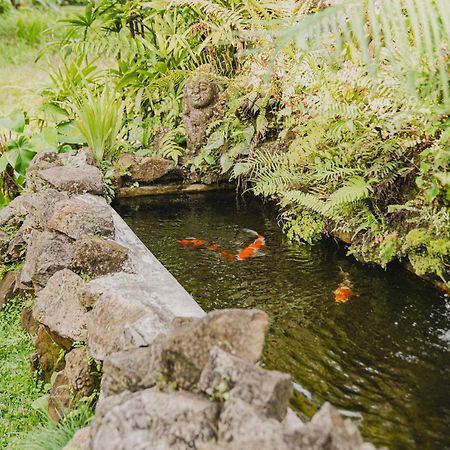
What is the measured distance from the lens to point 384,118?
175 inches

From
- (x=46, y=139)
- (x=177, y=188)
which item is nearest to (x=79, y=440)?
(x=177, y=188)

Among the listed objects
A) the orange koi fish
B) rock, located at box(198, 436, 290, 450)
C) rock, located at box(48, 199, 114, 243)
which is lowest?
the orange koi fish

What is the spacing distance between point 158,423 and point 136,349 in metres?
0.52

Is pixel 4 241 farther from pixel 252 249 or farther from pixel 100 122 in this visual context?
pixel 100 122

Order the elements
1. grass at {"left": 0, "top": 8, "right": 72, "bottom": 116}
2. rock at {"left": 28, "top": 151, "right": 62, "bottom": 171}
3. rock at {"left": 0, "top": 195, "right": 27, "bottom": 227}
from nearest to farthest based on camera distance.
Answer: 1. rock at {"left": 0, "top": 195, "right": 27, "bottom": 227}
2. rock at {"left": 28, "top": 151, "right": 62, "bottom": 171}
3. grass at {"left": 0, "top": 8, "right": 72, "bottom": 116}

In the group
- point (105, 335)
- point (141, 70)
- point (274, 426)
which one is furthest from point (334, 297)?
point (141, 70)

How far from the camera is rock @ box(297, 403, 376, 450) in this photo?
4.94 feet

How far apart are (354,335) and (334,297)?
0.56 metres

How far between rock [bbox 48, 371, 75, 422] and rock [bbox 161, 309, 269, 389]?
1165 mm

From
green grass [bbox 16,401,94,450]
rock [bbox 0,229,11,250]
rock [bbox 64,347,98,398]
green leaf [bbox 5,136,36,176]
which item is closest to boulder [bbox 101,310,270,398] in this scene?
green grass [bbox 16,401,94,450]

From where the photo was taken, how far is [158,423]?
1.84 metres

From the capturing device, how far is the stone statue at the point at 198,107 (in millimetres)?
6840

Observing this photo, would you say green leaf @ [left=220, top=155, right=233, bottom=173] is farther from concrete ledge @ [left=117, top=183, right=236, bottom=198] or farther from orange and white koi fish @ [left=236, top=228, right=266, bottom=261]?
orange and white koi fish @ [left=236, top=228, right=266, bottom=261]

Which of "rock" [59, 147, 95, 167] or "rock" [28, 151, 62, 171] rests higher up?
"rock" [28, 151, 62, 171]
